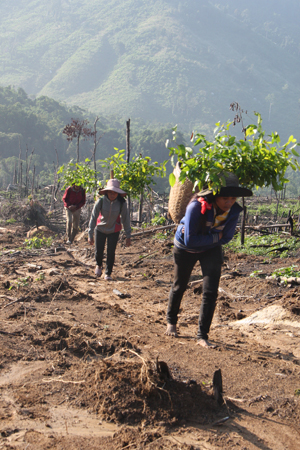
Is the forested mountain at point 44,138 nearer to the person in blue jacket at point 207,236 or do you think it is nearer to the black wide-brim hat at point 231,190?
the person in blue jacket at point 207,236

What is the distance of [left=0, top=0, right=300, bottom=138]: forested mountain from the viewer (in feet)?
444

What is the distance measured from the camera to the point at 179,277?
155 inches

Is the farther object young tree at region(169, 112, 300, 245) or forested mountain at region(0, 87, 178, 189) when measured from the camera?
forested mountain at region(0, 87, 178, 189)

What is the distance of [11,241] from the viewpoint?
11.8 m

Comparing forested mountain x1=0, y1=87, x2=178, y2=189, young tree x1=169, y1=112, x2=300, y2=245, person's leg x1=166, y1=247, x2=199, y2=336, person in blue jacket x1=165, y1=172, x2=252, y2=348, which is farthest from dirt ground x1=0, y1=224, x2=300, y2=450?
forested mountain x1=0, y1=87, x2=178, y2=189

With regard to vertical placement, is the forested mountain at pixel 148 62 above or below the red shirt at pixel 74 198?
above

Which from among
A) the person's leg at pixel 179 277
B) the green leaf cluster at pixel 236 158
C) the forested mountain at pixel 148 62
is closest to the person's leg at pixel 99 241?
the person's leg at pixel 179 277

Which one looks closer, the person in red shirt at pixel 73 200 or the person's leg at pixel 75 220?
the person in red shirt at pixel 73 200

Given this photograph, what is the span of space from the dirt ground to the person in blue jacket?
1.57ft

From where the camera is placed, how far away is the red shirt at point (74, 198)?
10.3 m

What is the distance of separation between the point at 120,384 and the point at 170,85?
152m

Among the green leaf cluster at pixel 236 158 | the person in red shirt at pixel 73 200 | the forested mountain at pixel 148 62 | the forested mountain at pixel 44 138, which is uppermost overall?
the forested mountain at pixel 148 62

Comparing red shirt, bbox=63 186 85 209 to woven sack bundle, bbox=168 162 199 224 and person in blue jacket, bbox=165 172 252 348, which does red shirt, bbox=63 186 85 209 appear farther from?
person in blue jacket, bbox=165 172 252 348

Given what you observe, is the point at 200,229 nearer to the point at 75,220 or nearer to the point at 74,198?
the point at 74,198
